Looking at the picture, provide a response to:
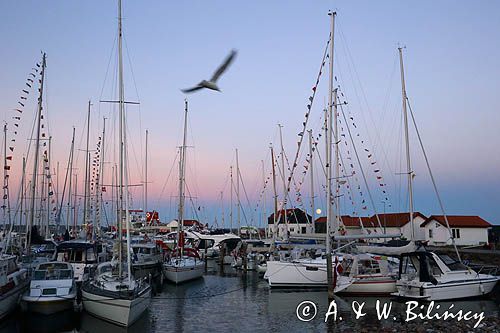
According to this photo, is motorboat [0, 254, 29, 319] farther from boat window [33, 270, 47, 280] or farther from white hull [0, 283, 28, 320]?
boat window [33, 270, 47, 280]

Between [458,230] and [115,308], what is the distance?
44.7 metres

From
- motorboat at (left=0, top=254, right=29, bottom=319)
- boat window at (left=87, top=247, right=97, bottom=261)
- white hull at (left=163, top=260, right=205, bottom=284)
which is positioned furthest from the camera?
white hull at (left=163, top=260, right=205, bottom=284)

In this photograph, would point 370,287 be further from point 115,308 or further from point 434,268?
point 115,308

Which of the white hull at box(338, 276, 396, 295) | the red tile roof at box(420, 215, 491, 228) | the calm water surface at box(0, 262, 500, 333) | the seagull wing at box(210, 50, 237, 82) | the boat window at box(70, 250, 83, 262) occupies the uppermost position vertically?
the seagull wing at box(210, 50, 237, 82)

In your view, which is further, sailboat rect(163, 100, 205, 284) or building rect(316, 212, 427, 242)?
building rect(316, 212, 427, 242)

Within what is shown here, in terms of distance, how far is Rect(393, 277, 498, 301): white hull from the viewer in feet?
81.2

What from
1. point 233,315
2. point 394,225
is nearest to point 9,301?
point 233,315

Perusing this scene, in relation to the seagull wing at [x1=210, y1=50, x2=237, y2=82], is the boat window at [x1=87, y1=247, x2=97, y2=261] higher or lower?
lower

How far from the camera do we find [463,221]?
53.9 m

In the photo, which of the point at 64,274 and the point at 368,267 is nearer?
the point at 64,274

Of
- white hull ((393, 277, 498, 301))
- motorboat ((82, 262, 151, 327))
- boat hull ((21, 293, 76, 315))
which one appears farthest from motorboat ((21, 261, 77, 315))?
white hull ((393, 277, 498, 301))

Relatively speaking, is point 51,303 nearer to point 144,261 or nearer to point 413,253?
point 144,261

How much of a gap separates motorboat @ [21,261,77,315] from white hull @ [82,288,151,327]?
99 centimetres

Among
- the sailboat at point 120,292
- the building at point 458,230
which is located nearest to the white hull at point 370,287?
the sailboat at point 120,292
